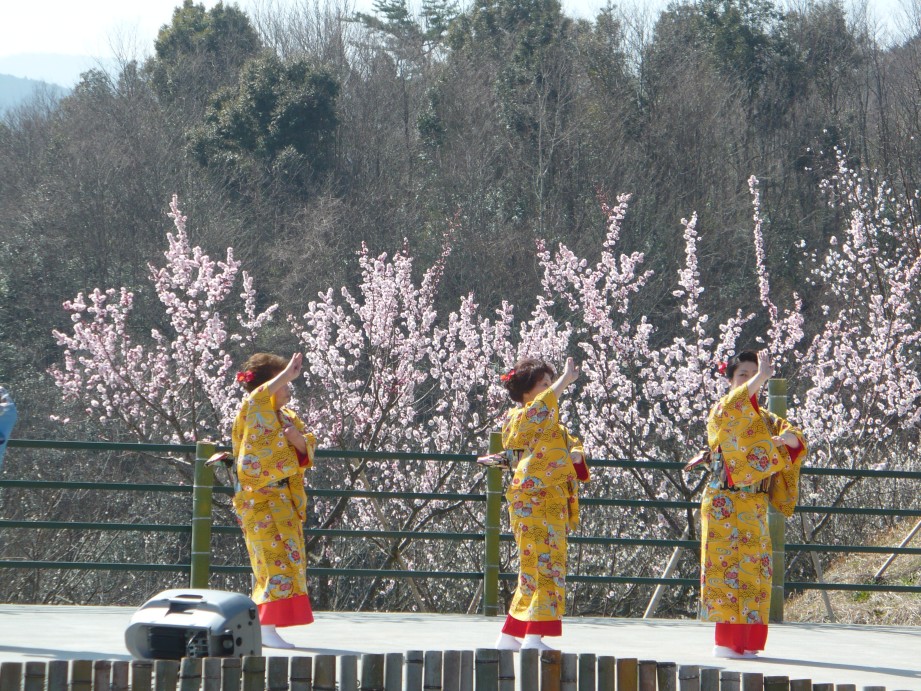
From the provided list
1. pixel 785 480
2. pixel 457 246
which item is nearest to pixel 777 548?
pixel 785 480

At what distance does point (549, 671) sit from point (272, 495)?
7.63 ft

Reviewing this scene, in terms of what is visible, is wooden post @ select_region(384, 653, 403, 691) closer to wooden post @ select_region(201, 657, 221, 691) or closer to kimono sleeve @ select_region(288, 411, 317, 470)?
wooden post @ select_region(201, 657, 221, 691)

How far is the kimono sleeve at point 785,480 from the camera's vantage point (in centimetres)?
636

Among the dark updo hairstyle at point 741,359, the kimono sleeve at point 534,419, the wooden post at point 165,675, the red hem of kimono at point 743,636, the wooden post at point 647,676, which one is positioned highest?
the dark updo hairstyle at point 741,359

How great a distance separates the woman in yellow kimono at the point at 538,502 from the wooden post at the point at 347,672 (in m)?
2.05

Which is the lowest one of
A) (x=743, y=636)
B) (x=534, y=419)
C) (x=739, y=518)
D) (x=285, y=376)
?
(x=743, y=636)

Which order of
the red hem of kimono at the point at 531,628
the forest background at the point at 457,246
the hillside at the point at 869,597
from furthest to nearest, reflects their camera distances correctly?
the forest background at the point at 457,246
the hillside at the point at 869,597
the red hem of kimono at the point at 531,628

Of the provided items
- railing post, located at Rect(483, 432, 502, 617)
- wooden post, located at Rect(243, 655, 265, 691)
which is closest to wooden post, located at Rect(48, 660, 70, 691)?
wooden post, located at Rect(243, 655, 265, 691)

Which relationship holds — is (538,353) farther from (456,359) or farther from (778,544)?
(778,544)

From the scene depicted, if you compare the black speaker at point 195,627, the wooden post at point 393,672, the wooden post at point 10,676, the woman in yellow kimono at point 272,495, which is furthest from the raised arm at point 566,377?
the wooden post at point 10,676

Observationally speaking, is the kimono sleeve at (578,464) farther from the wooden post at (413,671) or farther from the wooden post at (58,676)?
the wooden post at (58,676)

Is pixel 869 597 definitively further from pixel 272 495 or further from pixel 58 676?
pixel 58 676

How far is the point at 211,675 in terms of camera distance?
156 inches

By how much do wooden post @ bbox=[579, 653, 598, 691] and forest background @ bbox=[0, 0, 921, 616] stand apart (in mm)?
8451
